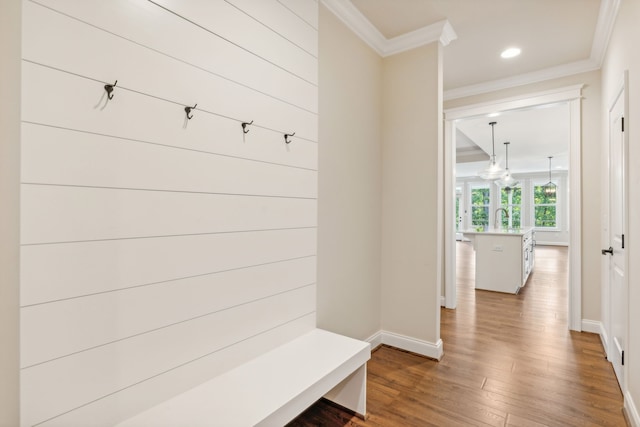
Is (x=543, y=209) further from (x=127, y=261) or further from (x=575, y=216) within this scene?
(x=127, y=261)

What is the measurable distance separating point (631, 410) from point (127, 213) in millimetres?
2781

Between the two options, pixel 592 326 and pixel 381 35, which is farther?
pixel 592 326

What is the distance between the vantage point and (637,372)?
172cm

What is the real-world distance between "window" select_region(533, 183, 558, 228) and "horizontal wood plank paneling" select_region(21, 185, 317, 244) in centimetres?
1256

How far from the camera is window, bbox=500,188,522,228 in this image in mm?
11734

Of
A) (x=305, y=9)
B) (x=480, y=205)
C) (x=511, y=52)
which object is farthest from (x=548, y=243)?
(x=305, y=9)

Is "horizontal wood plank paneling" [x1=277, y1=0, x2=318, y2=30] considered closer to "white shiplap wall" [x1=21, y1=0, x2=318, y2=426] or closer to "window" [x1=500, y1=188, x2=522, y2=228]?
"white shiplap wall" [x1=21, y1=0, x2=318, y2=426]

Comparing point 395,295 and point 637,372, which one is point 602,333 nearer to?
point 637,372

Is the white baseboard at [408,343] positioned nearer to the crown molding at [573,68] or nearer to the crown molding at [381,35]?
the crown molding at [381,35]

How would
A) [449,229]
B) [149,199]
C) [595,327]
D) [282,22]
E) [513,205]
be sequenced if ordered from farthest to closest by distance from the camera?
[513,205], [449,229], [595,327], [282,22], [149,199]

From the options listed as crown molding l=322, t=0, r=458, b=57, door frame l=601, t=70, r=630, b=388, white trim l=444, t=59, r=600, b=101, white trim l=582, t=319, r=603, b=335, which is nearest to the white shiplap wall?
crown molding l=322, t=0, r=458, b=57

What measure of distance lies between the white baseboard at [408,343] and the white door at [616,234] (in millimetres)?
1171

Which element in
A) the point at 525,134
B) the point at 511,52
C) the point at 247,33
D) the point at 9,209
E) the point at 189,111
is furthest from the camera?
the point at 525,134

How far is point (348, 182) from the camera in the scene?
8.24 ft
